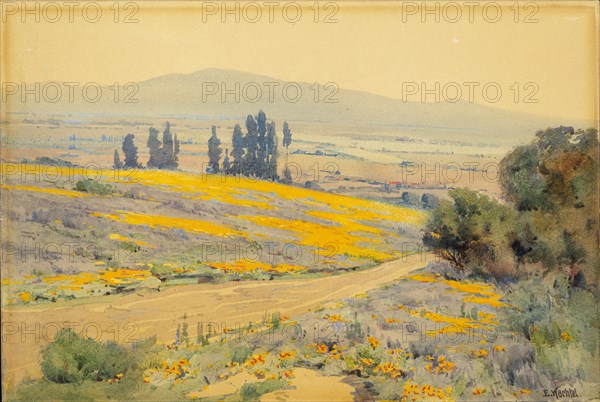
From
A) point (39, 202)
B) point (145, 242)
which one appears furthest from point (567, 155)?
point (39, 202)

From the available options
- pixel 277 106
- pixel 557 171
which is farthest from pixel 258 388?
pixel 557 171

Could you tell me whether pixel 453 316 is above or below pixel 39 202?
below

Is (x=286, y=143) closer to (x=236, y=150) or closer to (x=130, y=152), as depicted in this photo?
(x=236, y=150)

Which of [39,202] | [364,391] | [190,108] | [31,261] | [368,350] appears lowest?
[364,391]

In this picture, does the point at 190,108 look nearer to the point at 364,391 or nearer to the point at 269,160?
the point at 269,160

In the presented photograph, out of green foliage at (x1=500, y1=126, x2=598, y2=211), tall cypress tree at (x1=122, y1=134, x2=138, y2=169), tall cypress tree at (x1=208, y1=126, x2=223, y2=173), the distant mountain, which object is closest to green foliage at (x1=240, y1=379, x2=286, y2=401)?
tall cypress tree at (x1=208, y1=126, x2=223, y2=173)
